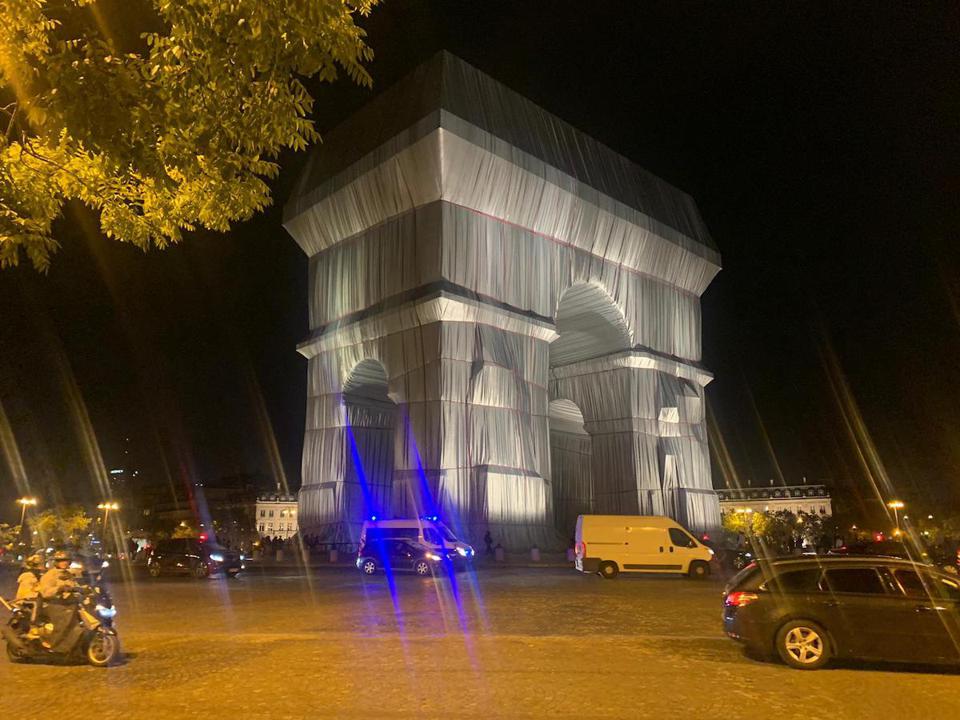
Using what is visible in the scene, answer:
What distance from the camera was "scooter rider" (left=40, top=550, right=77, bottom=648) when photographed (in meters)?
8.64

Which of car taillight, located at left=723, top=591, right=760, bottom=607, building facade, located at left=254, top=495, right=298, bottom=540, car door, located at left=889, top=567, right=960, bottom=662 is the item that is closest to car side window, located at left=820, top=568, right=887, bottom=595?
car door, located at left=889, top=567, right=960, bottom=662

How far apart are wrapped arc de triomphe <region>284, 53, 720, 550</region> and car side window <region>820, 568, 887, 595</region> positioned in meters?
21.9

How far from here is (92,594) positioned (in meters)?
9.17

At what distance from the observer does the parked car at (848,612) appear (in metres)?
8.32

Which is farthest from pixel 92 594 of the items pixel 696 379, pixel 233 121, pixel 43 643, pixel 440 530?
pixel 696 379

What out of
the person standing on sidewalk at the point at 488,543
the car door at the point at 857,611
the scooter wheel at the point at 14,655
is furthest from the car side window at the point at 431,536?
the car door at the point at 857,611

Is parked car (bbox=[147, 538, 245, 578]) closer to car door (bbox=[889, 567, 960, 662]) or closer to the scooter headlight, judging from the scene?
the scooter headlight

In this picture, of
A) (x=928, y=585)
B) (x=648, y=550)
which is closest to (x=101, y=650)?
(x=928, y=585)

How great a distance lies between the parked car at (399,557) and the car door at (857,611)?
1632 centimetres

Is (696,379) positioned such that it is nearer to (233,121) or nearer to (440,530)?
(440,530)

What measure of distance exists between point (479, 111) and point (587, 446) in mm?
26643

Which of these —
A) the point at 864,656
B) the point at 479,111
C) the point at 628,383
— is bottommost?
the point at 864,656

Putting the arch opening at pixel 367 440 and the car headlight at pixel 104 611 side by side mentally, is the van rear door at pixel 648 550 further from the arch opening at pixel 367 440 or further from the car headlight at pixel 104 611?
the arch opening at pixel 367 440

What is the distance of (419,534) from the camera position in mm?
25297
